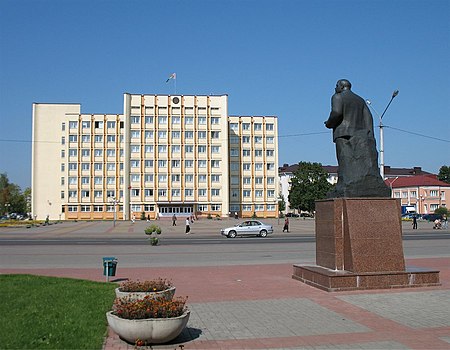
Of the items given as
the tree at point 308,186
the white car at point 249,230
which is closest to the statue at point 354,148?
the white car at point 249,230

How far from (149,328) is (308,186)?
99.6 meters

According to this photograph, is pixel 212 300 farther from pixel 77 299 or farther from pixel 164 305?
pixel 164 305

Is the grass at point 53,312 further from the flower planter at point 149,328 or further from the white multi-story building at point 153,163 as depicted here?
the white multi-story building at point 153,163

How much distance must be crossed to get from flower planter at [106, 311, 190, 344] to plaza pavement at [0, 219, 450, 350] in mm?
205

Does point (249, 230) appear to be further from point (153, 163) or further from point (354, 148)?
point (153, 163)

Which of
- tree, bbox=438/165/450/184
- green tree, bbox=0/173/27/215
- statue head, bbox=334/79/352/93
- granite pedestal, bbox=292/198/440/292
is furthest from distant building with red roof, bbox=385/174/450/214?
granite pedestal, bbox=292/198/440/292

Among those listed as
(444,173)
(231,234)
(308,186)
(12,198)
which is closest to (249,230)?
(231,234)

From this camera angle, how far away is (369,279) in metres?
11.6

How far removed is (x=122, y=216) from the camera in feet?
295

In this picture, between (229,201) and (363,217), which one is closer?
(363,217)

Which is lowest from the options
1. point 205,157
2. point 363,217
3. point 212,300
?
point 212,300

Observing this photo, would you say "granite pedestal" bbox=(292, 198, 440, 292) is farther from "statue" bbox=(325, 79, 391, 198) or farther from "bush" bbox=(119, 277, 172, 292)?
"bush" bbox=(119, 277, 172, 292)

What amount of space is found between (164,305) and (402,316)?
182 inches

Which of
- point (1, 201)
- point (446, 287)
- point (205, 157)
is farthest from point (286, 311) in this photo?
point (1, 201)
